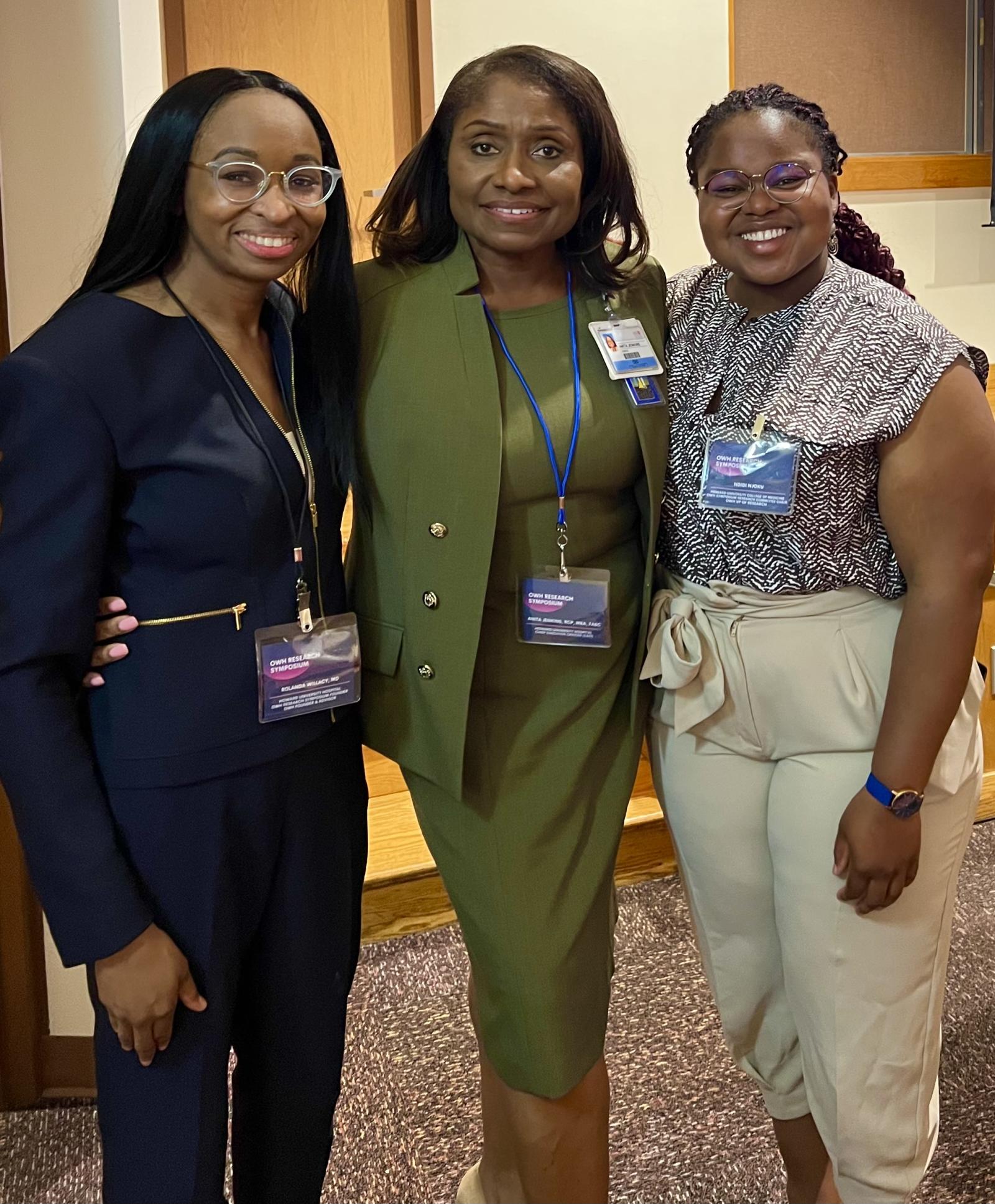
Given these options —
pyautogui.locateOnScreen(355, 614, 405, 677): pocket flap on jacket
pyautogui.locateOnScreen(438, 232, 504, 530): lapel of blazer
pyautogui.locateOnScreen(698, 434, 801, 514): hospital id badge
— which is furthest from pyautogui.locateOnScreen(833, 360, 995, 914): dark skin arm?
pyautogui.locateOnScreen(355, 614, 405, 677): pocket flap on jacket

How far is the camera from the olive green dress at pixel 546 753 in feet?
5.20

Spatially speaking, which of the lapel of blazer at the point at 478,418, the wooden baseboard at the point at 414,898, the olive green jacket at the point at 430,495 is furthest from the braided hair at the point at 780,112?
the wooden baseboard at the point at 414,898

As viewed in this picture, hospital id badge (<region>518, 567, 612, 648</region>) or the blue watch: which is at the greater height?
hospital id badge (<region>518, 567, 612, 648</region>)

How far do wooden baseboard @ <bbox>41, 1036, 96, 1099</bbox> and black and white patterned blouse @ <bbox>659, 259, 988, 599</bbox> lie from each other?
1591 millimetres

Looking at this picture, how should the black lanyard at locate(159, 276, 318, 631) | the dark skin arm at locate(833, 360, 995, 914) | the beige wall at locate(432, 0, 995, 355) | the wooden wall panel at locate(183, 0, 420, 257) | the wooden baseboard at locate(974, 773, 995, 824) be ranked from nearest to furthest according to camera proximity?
the black lanyard at locate(159, 276, 318, 631), the dark skin arm at locate(833, 360, 995, 914), the wooden wall panel at locate(183, 0, 420, 257), the beige wall at locate(432, 0, 995, 355), the wooden baseboard at locate(974, 773, 995, 824)

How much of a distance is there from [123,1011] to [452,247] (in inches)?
41.7

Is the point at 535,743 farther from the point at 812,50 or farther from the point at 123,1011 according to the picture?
the point at 812,50

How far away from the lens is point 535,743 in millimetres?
1636

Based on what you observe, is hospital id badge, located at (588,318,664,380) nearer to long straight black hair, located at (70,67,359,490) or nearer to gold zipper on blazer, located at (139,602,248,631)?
long straight black hair, located at (70,67,359,490)

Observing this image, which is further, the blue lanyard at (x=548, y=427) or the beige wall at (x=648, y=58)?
the beige wall at (x=648, y=58)

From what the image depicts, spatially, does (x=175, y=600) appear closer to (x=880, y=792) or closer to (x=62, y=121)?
(x=880, y=792)

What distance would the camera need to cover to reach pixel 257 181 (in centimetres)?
130

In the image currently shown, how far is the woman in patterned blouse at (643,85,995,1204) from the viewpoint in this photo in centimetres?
144

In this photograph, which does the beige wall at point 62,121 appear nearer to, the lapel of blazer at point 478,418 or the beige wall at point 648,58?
the lapel of blazer at point 478,418
